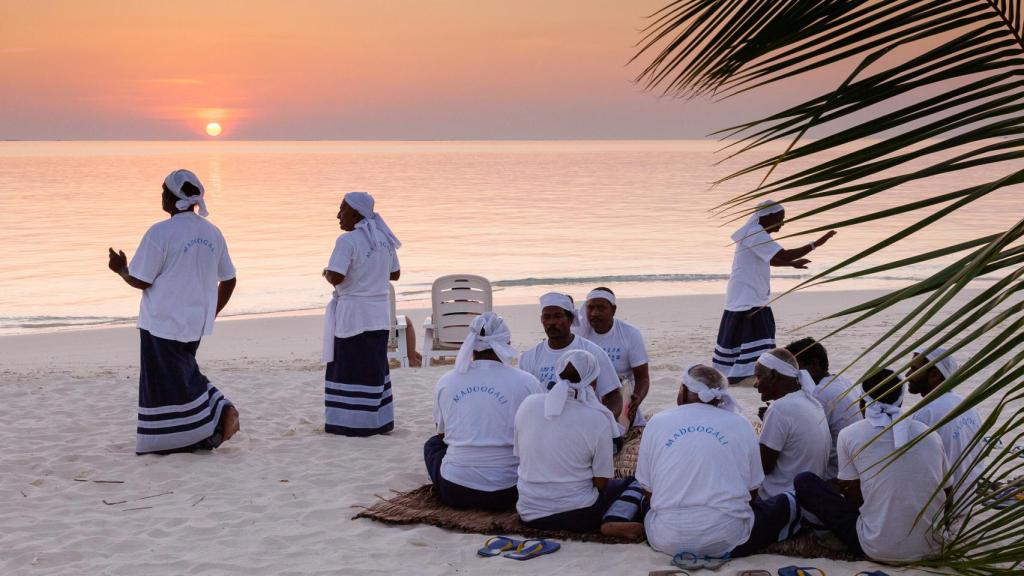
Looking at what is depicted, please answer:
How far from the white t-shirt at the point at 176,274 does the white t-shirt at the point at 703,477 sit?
122 inches

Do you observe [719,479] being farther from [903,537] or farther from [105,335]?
[105,335]

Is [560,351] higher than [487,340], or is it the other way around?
[487,340]

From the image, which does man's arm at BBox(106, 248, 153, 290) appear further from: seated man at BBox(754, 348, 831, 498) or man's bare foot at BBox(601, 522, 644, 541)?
seated man at BBox(754, 348, 831, 498)

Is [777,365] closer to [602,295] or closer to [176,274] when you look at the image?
[602,295]

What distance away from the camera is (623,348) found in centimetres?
626

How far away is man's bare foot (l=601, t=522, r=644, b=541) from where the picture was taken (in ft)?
15.3

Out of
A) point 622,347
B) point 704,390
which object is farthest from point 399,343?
point 704,390

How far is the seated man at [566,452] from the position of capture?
469cm

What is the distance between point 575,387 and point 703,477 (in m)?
0.71

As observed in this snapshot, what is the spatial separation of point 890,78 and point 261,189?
5552 centimetres

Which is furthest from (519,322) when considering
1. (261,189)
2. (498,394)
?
(261,189)

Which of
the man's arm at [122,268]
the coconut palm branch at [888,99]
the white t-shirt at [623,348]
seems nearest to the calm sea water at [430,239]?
the white t-shirt at [623,348]

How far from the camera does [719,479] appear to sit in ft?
14.1

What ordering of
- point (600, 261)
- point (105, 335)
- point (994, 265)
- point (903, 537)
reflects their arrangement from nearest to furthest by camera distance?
point (994, 265), point (903, 537), point (105, 335), point (600, 261)
